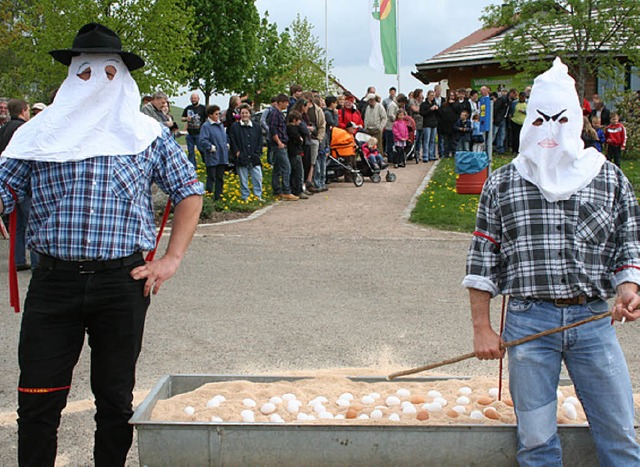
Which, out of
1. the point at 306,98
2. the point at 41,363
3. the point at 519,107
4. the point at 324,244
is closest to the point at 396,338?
the point at 41,363

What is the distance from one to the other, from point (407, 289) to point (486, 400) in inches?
170

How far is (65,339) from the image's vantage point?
11.6ft

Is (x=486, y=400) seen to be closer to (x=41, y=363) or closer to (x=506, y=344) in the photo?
(x=506, y=344)

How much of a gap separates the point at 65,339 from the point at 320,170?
13.7 metres

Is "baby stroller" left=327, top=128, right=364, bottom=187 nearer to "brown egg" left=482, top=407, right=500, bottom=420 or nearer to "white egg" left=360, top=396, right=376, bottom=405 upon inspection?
"white egg" left=360, top=396, right=376, bottom=405

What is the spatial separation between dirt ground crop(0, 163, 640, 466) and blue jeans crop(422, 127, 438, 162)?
972cm

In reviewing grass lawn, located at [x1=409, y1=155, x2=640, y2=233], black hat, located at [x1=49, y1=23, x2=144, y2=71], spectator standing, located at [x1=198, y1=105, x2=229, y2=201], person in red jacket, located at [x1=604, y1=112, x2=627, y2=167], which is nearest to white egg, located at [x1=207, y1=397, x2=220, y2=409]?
black hat, located at [x1=49, y1=23, x2=144, y2=71]

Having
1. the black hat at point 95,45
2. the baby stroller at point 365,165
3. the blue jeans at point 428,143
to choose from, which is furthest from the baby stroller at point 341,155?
the black hat at point 95,45

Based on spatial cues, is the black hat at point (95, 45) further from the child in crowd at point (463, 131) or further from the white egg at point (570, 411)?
the child in crowd at point (463, 131)

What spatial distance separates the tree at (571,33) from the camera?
21312 mm

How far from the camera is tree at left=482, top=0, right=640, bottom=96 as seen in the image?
2131 cm

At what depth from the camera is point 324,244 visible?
1159 centimetres

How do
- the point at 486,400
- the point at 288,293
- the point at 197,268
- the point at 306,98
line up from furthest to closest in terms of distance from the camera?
the point at 306,98 < the point at 197,268 < the point at 288,293 < the point at 486,400

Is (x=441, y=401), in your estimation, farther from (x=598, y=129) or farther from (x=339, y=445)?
(x=598, y=129)
